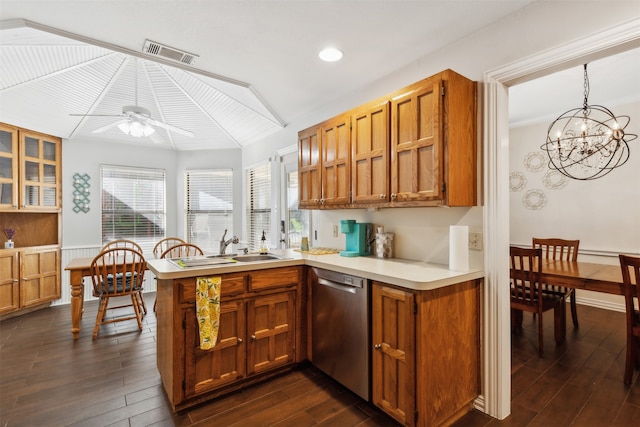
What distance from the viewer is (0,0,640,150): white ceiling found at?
1.96 m

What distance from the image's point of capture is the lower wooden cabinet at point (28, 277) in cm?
379

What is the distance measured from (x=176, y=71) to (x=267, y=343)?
9.59 feet

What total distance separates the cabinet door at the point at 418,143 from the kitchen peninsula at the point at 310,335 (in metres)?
0.54

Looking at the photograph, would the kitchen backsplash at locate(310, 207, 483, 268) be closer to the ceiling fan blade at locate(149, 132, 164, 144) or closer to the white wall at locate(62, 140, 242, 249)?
the white wall at locate(62, 140, 242, 249)

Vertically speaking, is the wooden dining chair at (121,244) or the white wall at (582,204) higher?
the white wall at (582,204)

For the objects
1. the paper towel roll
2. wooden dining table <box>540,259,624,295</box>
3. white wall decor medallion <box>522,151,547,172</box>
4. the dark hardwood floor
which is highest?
white wall decor medallion <box>522,151,547,172</box>

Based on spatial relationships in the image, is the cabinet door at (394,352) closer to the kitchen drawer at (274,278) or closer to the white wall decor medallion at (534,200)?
the kitchen drawer at (274,278)

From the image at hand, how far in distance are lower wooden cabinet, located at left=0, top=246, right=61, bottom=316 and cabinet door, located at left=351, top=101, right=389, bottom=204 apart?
434cm

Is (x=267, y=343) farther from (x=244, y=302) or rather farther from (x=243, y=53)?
(x=243, y=53)

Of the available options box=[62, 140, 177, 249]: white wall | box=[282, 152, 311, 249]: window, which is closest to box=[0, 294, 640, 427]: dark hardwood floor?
box=[282, 152, 311, 249]: window

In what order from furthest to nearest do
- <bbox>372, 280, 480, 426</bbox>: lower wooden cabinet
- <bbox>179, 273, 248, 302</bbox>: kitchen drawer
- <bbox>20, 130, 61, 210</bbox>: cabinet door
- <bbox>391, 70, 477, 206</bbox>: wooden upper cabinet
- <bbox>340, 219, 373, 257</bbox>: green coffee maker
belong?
<bbox>20, 130, 61, 210</bbox>: cabinet door < <bbox>340, 219, 373, 257</bbox>: green coffee maker < <bbox>179, 273, 248, 302</bbox>: kitchen drawer < <bbox>391, 70, 477, 206</bbox>: wooden upper cabinet < <bbox>372, 280, 480, 426</bbox>: lower wooden cabinet

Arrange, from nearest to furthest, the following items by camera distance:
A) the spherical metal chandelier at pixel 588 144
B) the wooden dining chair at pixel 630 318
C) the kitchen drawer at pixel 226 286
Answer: the kitchen drawer at pixel 226 286 < the wooden dining chair at pixel 630 318 < the spherical metal chandelier at pixel 588 144

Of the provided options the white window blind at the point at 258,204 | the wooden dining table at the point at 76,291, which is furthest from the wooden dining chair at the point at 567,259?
the wooden dining table at the point at 76,291

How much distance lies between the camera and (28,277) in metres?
4.03
